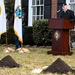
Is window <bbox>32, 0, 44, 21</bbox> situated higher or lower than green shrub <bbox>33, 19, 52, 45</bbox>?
higher

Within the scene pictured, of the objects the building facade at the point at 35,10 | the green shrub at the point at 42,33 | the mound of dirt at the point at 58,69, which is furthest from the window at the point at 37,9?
the mound of dirt at the point at 58,69

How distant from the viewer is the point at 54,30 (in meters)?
13.2

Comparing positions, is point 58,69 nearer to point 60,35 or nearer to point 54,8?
point 60,35

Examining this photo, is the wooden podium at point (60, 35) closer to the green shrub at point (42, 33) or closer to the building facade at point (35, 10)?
the green shrub at point (42, 33)

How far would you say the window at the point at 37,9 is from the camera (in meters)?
19.3

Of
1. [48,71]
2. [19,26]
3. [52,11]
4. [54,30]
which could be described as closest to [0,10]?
Result: [19,26]

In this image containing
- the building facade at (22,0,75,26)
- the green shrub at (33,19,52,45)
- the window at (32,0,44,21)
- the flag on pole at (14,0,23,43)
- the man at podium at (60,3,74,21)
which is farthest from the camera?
the window at (32,0,44,21)

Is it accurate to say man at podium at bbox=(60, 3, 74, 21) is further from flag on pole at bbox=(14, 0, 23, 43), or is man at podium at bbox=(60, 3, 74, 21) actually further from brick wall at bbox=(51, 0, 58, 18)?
brick wall at bbox=(51, 0, 58, 18)

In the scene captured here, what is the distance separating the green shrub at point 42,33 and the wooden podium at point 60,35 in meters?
3.86

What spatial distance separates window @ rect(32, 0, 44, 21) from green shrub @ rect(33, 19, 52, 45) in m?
1.77

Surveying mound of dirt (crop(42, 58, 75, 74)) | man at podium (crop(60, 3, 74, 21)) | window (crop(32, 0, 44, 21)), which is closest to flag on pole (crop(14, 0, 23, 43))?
man at podium (crop(60, 3, 74, 21))

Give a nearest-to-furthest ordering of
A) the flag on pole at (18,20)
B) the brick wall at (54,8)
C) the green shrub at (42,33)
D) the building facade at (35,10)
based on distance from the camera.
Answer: the flag on pole at (18,20)
the green shrub at (42,33)
the brick wall at (54,8)
the building facade at (35,10)

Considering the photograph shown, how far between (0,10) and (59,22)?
279 cm

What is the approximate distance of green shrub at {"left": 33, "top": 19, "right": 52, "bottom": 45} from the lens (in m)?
17.2
